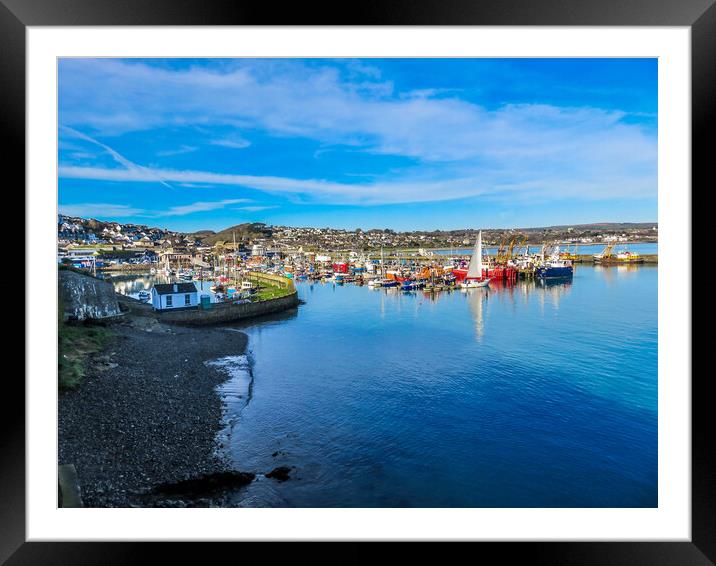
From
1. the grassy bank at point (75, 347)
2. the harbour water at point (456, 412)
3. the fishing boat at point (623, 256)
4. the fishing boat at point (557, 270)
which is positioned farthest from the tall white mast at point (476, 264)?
the grassy bank at point (75, 347)

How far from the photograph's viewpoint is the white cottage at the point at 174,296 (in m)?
9.77

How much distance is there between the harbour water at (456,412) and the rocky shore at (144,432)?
0.37 metres

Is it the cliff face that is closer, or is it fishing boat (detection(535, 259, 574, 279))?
the cliff face

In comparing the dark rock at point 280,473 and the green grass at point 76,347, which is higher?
the green grass at point 76,347

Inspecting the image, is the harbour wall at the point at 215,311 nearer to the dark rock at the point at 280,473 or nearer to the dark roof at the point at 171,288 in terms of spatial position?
the dark roof at the point at 171,288

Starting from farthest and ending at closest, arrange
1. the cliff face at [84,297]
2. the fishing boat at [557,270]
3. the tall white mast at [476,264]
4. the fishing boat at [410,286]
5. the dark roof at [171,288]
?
the fishing boat at [410,286]
the fishing boat at [557,270]
the tall white mast at [476,264]
the dark roof at [171,288]
the cliff face at [84,297]

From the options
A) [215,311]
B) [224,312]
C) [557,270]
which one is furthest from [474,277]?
[215,311]

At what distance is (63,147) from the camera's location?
5555 mm

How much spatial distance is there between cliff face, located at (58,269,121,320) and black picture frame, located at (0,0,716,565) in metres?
5.08

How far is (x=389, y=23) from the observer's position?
2.22 metres

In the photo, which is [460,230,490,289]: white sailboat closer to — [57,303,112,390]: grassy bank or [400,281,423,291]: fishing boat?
[400,281,423,291]: fishing boat

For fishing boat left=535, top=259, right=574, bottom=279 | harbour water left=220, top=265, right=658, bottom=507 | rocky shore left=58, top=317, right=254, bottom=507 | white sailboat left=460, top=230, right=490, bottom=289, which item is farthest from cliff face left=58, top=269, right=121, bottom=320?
fishing boat left=535, top=259, right=574, bottom=279

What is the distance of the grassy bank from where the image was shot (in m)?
4.61
